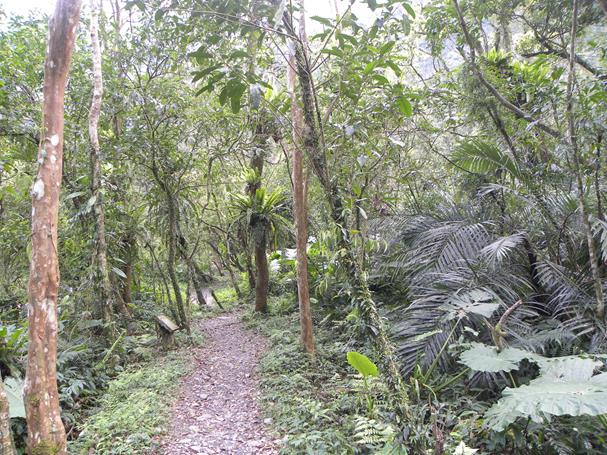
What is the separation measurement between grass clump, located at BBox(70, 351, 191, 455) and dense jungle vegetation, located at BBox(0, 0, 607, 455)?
3cm

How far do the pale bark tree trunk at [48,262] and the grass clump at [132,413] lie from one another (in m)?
0.81

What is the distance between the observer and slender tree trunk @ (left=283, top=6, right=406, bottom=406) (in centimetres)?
283

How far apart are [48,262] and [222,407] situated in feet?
9.21

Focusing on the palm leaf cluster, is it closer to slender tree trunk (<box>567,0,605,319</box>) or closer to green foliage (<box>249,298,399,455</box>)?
slender tree trunk (<box>567,0,605,319</box>)

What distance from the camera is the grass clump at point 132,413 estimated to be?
3.60 metres

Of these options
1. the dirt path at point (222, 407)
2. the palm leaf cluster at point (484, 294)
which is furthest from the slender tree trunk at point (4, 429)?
the palm leaf cluster at point (484, 294)

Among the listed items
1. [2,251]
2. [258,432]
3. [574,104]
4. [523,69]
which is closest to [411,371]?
[258,432]

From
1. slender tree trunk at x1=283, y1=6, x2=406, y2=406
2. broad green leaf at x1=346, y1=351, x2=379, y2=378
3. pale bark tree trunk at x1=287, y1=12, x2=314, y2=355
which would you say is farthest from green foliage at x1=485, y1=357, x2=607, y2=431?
pale bark tree trunk at x1=287, y1=12, x2=314, y2=355

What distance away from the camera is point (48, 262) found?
2934 millimetres

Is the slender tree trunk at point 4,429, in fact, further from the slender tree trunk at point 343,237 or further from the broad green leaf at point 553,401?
the broad green leaf at point 553,401

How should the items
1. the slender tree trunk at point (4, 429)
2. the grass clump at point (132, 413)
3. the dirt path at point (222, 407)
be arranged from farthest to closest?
1. the dirt path at point (222, 407)
2. the grass clump at point (132, 413)
3. the slender tree trunk at point (4, 429)

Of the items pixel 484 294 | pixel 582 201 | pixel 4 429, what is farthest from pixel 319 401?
pixel 582 201

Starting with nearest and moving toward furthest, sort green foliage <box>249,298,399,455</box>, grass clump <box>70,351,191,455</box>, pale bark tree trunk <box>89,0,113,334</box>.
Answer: green foliage <box>249,298,399,455</box>, grass clump <box>70,351,191,455</box>, pale bark tree trunk <box>89,0,113,334</box>

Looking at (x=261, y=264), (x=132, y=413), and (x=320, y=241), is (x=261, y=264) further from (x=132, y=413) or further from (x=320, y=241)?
(x=320, y=241)
